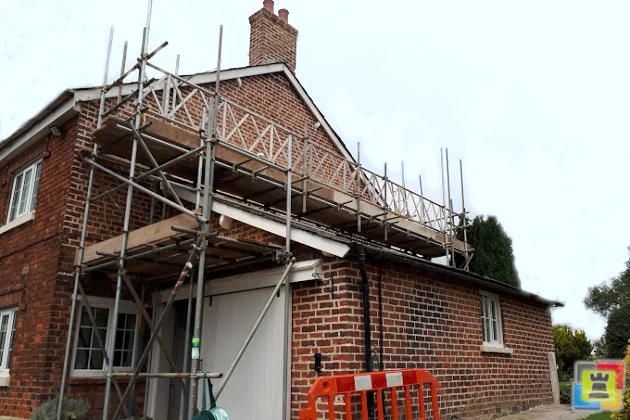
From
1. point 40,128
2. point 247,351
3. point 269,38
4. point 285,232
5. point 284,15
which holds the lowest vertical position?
point 247,351

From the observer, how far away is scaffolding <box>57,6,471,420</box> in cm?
661

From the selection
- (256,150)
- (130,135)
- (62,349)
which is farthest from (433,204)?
(62,349)

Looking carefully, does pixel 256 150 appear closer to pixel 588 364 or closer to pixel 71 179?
pixel 71 179

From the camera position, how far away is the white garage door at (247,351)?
7.15 meters

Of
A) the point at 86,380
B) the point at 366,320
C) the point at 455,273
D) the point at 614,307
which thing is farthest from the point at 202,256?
the point at 614,307

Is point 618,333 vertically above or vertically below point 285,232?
below

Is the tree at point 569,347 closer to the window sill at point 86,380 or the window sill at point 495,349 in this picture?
the window sill at point 495,349

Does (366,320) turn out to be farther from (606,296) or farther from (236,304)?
(606,296)

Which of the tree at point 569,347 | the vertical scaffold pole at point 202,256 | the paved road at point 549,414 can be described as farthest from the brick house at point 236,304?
the tree at point 569,347

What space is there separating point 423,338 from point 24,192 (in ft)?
27.3

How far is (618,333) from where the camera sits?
65.8 feet

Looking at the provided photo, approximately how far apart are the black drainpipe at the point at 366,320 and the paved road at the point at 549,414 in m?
3.85

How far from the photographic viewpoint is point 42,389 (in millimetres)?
7984

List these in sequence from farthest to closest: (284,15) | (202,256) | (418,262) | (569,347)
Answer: (569,347) < (284,15) < (418,262) < (202,256)
